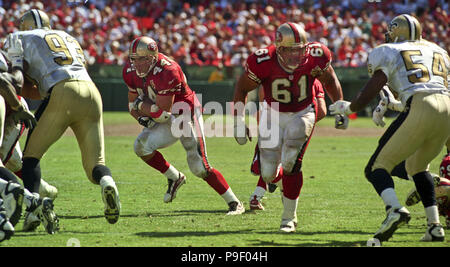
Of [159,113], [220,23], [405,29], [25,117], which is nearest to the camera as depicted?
[25,117]

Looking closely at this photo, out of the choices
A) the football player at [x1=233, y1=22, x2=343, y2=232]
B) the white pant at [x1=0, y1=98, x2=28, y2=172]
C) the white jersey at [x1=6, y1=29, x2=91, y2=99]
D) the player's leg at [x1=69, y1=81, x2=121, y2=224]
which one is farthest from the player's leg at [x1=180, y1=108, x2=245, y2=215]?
the white pant at [x1=0, y1=98, x2=28, y2=172]

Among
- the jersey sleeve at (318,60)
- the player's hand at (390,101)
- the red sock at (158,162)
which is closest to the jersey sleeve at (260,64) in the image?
the jersey sleeve at (318,60)

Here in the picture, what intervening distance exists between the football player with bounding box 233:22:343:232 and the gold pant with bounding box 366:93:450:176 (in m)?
0.82

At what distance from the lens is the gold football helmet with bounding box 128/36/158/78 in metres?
7.04

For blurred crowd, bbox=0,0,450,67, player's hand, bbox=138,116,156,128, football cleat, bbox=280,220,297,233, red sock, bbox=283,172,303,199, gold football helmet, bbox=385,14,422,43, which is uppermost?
gold football helmet, bbox=385,14,422,43

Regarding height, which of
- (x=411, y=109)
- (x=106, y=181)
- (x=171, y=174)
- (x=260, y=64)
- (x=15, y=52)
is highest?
(x=15, y=52)

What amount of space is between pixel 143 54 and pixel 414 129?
2805 millimetres

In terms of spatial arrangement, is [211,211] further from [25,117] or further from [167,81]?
[25,117]

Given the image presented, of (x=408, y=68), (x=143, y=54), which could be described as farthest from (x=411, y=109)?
(x=143, y=54)

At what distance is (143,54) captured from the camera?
7066 millimetres

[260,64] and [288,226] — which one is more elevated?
[260,64]

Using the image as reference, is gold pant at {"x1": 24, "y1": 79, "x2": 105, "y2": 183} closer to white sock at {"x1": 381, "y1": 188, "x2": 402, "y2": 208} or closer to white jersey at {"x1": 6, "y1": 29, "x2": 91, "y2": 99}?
white jersey at {"x1": 6, "y1": 29, "x2": 91, "y2": 99}

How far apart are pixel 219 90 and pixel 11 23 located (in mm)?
7060
